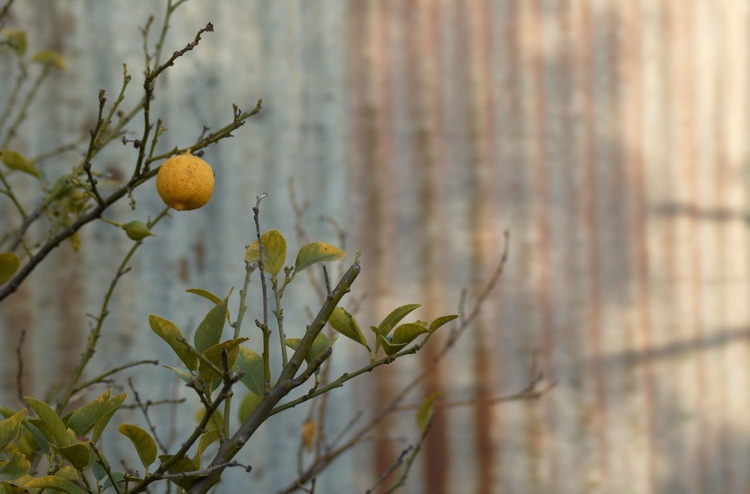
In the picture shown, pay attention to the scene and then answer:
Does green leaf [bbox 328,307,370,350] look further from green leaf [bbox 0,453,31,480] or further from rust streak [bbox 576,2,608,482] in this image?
rust streak [bbox 576,2,608,482]

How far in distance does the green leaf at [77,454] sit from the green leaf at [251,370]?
0.46 feet

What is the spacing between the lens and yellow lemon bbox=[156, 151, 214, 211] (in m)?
0.77

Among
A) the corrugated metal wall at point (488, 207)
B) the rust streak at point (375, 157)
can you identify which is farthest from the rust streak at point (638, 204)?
the rust streak at point (375, 157)

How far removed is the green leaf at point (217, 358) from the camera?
0.64 metres

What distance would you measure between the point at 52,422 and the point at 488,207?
4.93 ft

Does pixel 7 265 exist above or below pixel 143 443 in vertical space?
above

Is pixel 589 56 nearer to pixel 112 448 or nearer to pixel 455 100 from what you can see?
pixel 455 100

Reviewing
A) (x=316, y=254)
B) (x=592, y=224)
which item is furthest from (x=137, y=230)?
(x=592, y=224)

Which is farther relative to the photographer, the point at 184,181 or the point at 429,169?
the point at 429,169

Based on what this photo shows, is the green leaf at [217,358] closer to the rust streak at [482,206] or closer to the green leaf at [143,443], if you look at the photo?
the green leaf at [143,443]

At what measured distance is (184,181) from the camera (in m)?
0.77

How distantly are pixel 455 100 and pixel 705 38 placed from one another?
75 centimetres

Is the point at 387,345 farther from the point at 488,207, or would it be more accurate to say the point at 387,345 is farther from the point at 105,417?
the point at 488,207

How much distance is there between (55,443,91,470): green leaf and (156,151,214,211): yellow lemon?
0.24 m
